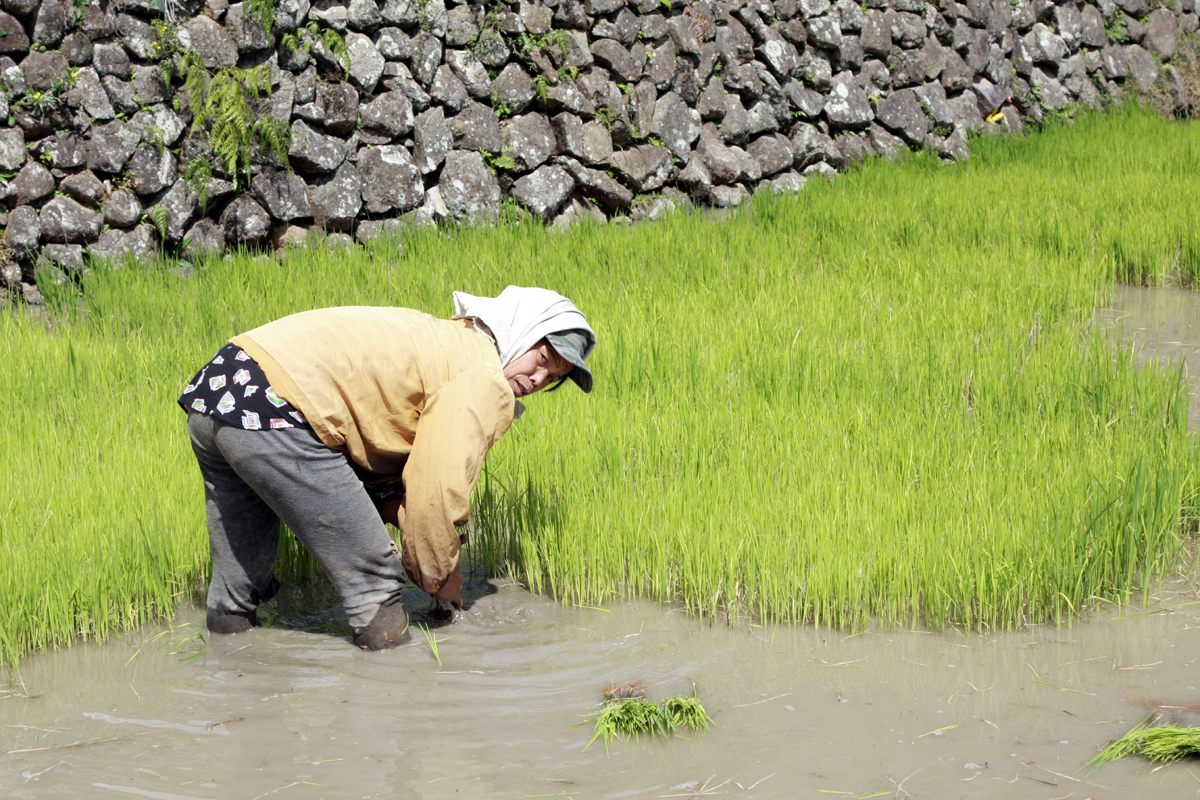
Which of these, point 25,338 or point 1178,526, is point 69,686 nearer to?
point 25,338

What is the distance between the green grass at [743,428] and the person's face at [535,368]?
0.56m

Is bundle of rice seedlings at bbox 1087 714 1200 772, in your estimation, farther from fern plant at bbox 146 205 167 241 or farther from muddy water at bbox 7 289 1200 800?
fern plant at bbox 146 205 167 241

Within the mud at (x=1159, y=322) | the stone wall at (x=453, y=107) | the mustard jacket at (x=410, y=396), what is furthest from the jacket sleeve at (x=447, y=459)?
the stone wall at (x=453, y=107)

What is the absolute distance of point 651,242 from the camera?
19.5 ft

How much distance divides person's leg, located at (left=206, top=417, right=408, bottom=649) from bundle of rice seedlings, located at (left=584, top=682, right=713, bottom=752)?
675 mm

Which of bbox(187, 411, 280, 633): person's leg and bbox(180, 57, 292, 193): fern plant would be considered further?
bbox(180, 57, 292, 193): fern plant

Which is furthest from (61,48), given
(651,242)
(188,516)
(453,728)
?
(453,728)

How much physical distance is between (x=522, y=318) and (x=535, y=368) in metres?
0.14

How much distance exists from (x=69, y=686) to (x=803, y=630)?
1864 mm

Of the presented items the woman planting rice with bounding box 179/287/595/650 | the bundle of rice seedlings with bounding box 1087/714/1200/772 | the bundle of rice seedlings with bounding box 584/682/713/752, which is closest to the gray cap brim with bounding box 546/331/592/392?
the woman planting rice with bounding box 179/287/595/650

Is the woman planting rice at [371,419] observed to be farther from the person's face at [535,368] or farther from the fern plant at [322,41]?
the fern plant at [322,41]

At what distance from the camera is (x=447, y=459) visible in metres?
2.44

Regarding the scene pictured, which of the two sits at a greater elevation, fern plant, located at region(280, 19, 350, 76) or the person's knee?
fern plant, located at region(280, 19, 350, 76)

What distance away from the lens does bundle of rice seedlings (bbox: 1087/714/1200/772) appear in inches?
84.6
